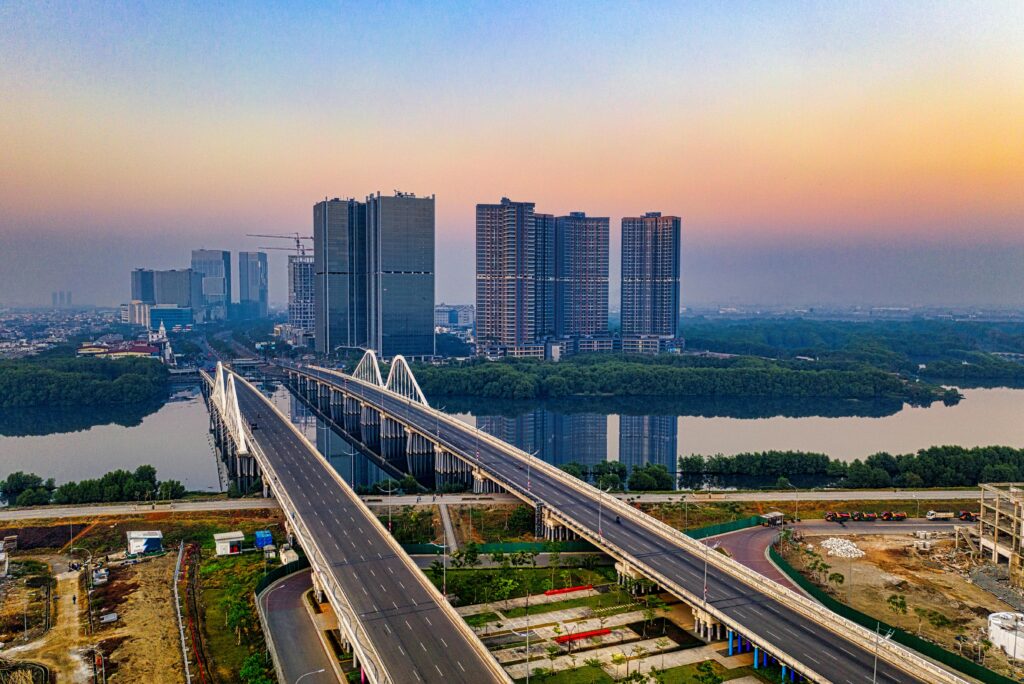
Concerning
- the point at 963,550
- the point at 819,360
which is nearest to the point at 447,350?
the point at 819,360

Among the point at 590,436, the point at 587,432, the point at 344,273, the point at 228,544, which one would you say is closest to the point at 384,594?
the point at 228,544

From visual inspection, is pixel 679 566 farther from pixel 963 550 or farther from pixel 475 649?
pixel 963 550

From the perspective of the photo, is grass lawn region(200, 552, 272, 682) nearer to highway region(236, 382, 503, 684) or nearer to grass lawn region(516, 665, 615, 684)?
highway region(236, 382, 503, 684)

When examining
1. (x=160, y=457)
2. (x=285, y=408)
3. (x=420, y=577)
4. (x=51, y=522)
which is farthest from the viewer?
(x=285, y=408)

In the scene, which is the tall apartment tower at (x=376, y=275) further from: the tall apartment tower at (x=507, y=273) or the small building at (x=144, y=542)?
the small building at (x=144, y=542)

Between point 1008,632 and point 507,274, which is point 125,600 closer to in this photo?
point 1008,632

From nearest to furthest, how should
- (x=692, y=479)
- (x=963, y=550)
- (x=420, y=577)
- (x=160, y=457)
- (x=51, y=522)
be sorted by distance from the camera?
1. (x=420, y=577)
2. (x=963, y=550)
3. (x=51, y=522)
4. (x=692, y=479)
5. (x=160, y=457)

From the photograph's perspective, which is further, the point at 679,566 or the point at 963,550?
the point at 963,550
